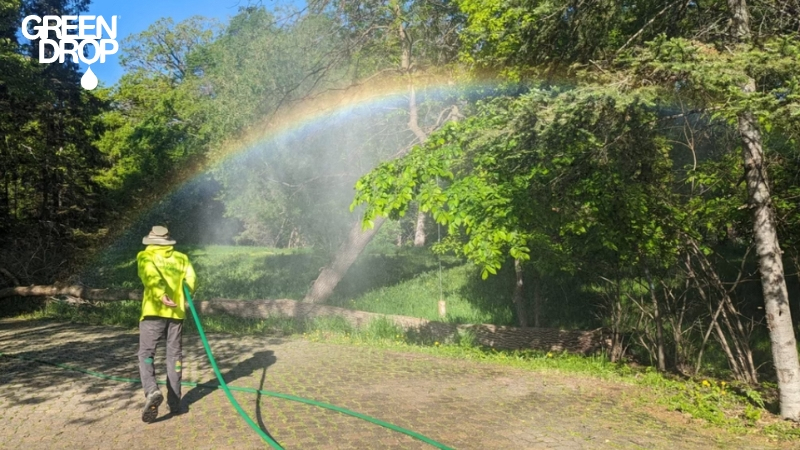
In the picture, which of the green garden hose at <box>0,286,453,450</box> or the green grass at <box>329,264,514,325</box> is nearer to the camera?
the green garden hose at <box>0,286,453,450</box>

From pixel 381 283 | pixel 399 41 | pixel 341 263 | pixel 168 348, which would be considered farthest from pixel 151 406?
pixel 381 283

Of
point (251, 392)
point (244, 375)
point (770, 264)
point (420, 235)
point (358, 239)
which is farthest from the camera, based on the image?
point (420, 235)

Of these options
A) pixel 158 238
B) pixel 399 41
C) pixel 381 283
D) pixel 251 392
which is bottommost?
pixel 251 392

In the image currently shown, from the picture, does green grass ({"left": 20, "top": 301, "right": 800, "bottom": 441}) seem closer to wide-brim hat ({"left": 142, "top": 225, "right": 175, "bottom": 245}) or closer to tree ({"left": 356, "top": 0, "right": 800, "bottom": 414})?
tree ({"left": 356, "top": 0, "right": 800, "bottom": 414})

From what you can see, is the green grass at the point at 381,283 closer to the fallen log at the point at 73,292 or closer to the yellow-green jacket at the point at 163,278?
the fallen log at the point at 73,292

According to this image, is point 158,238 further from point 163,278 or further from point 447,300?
point 447,300

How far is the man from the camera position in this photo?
5.95 m

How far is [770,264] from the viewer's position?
652cm

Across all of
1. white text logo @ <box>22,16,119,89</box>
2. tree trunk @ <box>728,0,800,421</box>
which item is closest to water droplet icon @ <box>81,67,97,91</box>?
white text logo @ <box>22,16,119,89</box>

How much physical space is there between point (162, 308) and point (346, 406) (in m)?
2.00

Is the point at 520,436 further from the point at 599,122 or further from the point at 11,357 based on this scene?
the point at 11,357

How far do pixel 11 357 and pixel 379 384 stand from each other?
582cm

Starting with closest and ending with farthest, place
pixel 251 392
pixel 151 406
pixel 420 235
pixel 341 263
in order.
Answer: pixel 151 406 → pixel 251 392 → pixel 341 263 → pixel 420 235

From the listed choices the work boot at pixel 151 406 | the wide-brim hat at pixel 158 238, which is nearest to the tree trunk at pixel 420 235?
the wide-brim hat at pixel 158 238
